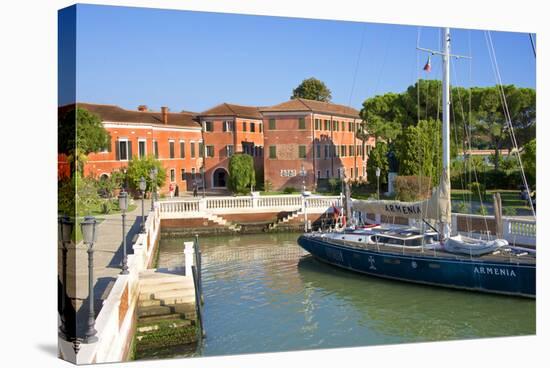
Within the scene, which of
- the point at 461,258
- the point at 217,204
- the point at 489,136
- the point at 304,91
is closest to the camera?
the point at 461,258

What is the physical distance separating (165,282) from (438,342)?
378 centimetres

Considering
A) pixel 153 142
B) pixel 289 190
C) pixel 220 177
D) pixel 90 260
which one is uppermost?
pixel 153 142

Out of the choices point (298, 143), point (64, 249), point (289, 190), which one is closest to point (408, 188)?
point (289, 190)

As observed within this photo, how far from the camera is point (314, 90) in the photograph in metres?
36.7

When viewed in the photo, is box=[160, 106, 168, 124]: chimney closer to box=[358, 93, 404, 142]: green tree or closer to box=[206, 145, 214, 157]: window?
box=[206, 145, 214, 157]: window

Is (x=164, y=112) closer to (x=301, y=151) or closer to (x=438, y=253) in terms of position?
(x=301, y=151)

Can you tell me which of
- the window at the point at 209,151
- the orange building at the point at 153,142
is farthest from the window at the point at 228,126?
Result: the orange building at the point at 153,142

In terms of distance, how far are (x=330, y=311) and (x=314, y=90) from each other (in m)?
27.1

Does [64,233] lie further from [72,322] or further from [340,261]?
[340,261]

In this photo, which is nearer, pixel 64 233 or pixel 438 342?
pixel 64 233

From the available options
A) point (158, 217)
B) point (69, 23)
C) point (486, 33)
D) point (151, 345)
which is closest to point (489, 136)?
point (158, 217)

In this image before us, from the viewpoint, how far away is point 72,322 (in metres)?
6.51

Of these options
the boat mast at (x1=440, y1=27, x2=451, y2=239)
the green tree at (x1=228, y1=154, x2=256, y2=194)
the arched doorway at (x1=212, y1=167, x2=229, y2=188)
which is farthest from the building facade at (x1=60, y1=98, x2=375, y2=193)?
the boat mast at (x1=440, y1=27, x2=451, y2=239)

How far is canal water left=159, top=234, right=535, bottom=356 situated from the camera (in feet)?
29.4
